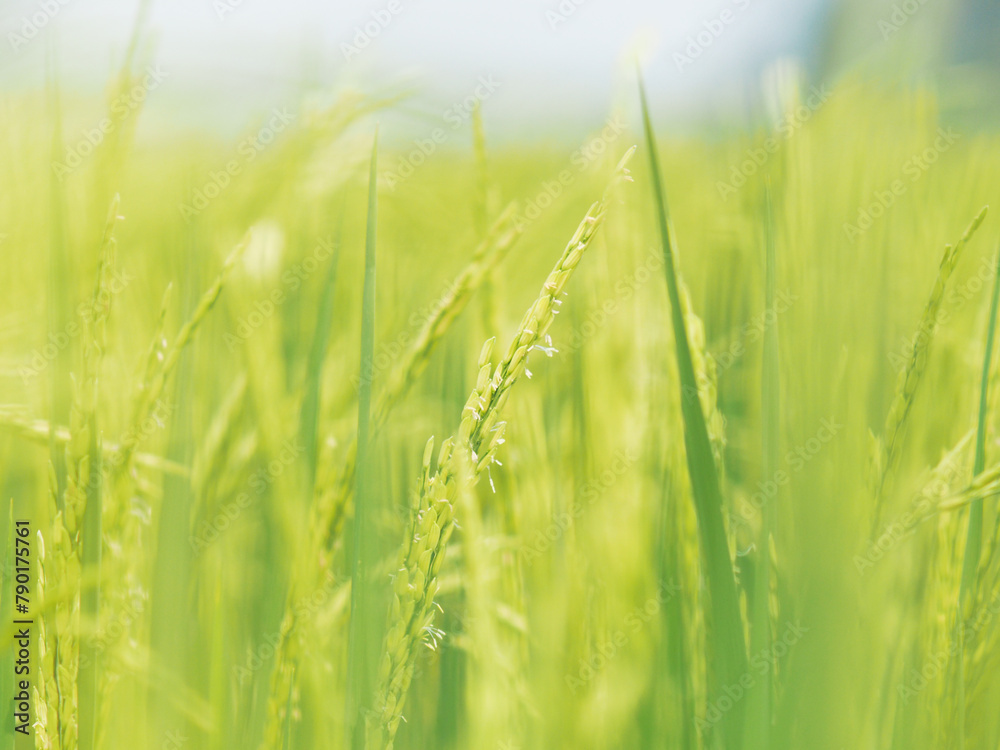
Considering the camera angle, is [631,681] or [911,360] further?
[631,681]

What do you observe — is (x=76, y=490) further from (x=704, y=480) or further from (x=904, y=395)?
(x=904, y=395)

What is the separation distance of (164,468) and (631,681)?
0.36 meters

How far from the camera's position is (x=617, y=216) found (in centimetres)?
57

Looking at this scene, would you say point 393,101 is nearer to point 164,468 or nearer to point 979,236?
point 164,468

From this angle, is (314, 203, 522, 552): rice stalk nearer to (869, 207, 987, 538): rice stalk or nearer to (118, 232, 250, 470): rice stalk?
(118, 232, 250, 470): rice stalk

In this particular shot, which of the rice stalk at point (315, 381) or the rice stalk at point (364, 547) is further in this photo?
the rice stalk at point (315, 381)

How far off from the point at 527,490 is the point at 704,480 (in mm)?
325

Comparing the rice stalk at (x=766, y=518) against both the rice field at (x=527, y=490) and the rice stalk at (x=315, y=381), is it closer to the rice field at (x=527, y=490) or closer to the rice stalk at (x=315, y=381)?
the rice field at (x=527, y=490)

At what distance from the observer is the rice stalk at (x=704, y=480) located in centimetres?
32

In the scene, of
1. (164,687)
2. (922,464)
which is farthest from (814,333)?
(922,464)

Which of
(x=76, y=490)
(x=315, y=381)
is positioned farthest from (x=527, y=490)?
(x=76, y=490)

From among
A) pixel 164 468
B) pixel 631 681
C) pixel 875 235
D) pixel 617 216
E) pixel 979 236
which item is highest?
pixel 979 236

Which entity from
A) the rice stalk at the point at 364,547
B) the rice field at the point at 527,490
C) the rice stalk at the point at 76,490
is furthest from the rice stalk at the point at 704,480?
the rice stalk at the point at 76,490

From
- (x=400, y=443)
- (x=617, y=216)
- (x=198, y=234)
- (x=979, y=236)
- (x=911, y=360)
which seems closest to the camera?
(x=911, y=360)
